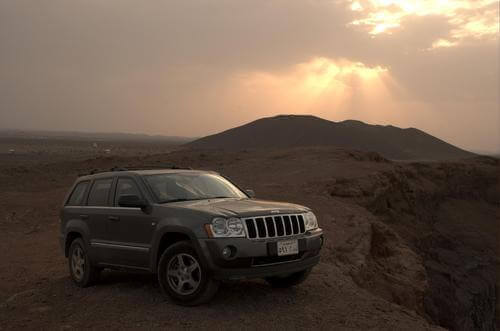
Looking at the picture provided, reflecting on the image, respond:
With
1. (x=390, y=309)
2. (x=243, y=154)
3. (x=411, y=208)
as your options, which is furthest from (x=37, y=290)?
(x=243, y=154)

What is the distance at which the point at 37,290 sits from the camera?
8.38m

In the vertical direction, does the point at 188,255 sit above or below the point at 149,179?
below

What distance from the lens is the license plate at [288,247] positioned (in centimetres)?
664

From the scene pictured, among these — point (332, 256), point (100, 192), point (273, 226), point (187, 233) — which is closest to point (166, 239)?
point (187, 233)

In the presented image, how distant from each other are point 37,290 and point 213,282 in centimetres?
334

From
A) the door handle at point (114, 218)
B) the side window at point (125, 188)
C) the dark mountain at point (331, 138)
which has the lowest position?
the door handle at point (114, 218)

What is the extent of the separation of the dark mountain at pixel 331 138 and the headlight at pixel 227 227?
57.6m

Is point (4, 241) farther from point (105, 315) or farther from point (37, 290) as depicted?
point (105, 315)

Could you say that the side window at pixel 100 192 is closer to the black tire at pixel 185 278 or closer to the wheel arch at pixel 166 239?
the wheel arch at pixel 166 239

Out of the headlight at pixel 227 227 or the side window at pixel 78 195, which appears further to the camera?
the side window at pixel 78 195

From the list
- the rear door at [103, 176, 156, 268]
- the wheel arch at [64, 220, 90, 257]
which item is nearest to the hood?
the rear door at [103, 176, 156, 268]

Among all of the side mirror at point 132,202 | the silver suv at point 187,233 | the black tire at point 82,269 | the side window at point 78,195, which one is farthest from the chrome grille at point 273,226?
the side window at point 78,195

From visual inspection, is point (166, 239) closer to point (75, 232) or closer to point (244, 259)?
point (244, 259)

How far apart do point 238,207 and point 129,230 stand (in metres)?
1.62
